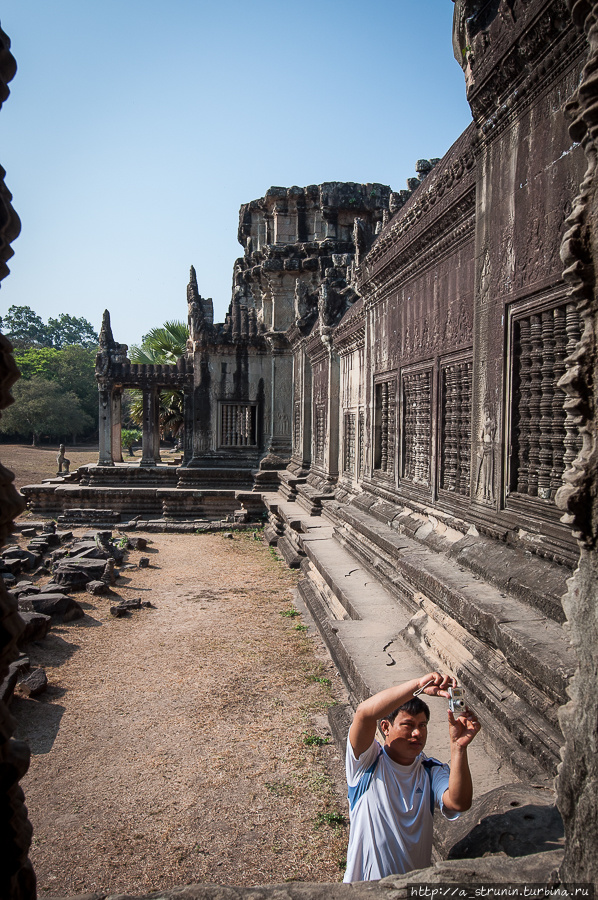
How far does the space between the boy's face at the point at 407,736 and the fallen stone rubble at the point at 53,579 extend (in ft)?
9.48

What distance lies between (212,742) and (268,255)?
615 inches

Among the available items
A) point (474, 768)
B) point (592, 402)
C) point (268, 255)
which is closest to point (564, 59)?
point (592, 402)

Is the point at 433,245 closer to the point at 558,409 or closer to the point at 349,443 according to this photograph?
the point at 558,409

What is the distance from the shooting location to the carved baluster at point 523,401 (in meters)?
3.54

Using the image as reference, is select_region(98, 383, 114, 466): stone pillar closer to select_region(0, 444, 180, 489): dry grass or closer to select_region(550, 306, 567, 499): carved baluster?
select_region(0, 444, 180, 489): dry grass

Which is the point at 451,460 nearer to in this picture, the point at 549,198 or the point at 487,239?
the point at 487,239

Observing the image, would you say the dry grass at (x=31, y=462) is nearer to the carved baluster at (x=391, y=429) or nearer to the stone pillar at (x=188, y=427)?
the stone pillar at (x=188, y=427)

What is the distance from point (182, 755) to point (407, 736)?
2.42m

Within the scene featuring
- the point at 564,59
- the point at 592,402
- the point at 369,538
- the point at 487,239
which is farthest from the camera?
the point at 369,538

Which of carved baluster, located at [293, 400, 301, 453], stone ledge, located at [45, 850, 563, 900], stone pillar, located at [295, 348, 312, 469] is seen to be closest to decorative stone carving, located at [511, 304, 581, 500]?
stone ledge, located at [45, 850, 563, 900]

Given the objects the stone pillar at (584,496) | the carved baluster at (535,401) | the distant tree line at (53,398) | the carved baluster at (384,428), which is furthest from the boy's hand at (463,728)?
the distant tree line at (53,398)

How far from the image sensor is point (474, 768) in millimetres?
2688

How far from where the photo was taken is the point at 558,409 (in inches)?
127

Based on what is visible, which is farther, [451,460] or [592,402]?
[451,460]
